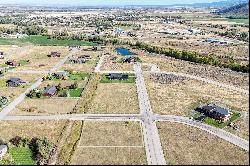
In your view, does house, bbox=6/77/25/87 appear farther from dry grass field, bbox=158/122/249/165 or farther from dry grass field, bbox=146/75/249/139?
dry grass field, bbox=158/122/249/165

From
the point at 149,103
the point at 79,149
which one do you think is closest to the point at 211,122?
the point at 149,103

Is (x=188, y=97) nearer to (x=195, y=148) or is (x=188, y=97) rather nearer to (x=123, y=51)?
(x=195, y=148)

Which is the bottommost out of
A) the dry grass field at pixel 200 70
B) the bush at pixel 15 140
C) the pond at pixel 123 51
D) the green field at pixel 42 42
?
the bush at pixel 15 140

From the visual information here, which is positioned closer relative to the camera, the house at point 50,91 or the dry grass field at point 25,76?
A: the house at point 50,91

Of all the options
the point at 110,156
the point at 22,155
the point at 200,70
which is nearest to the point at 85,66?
the point at 200,70

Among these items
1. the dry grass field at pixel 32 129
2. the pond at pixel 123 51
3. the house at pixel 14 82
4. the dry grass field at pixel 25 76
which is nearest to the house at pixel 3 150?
the dry grass field at pixel 32 129

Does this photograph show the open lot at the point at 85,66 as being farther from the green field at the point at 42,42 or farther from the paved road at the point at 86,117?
the paved road at the point at 86,117
